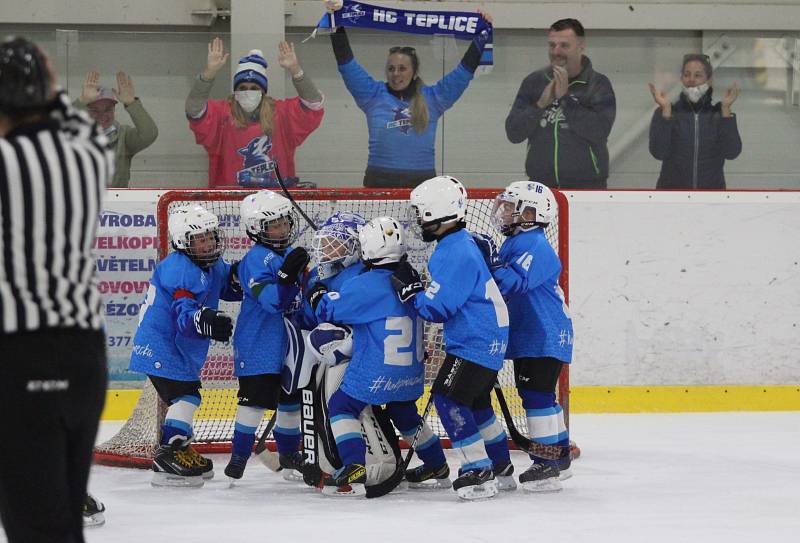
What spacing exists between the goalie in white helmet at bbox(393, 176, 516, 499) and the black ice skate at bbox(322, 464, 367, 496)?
328mm

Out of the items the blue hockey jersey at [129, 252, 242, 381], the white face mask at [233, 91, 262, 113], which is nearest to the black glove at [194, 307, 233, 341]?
the blue hockey jersey at [129, 252, 242, 381]

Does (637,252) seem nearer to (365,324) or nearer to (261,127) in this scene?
(261,127)

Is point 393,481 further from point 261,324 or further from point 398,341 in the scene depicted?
point 261,324

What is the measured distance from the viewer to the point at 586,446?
213 inches

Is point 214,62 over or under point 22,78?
over

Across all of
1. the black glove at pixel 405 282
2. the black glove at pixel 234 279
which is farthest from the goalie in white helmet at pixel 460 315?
the black glove at pixel 234 279

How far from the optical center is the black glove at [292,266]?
4.38 metres

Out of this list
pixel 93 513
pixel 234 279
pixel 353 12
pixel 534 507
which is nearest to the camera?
pixel 93 513

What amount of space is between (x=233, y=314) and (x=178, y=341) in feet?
3.46

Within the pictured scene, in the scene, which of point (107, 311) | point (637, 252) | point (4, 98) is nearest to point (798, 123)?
point (637, 252)

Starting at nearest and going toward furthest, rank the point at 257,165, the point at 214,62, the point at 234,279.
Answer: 1. the point at 234,279
2. the point at 257,165
3. the point at 214,62

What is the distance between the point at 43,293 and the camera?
205 centimetres

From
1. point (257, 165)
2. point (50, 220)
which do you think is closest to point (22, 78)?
point (50, 220)

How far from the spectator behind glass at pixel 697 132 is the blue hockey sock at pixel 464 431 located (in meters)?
2.61
